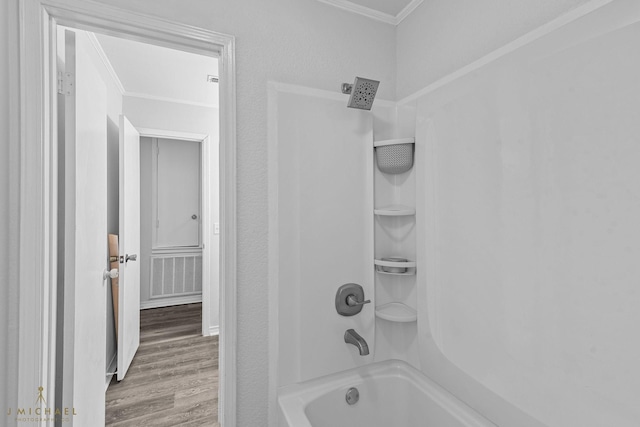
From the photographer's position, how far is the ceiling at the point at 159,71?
2081 millimetres

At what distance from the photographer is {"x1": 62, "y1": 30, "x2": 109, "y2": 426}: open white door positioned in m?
1.15

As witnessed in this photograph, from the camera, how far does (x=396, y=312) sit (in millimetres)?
1432

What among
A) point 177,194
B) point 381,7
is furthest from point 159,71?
point 177,194

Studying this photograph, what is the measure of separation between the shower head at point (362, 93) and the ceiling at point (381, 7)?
1.49 feet

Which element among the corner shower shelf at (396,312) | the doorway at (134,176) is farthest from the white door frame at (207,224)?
the corner shower shelf at (396,312)

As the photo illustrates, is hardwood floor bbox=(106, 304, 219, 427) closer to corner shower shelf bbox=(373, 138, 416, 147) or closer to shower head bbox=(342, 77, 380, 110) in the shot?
corner shower shelf bbox=(373, 138, 416, 147)

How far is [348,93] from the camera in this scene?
1.41 metres

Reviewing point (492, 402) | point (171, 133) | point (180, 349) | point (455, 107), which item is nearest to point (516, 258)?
point (492, 402)

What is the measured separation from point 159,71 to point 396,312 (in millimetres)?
2541

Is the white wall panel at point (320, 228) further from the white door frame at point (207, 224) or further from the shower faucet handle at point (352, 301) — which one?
the white door frame at point (207, 224)

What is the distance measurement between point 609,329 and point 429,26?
4.45ft

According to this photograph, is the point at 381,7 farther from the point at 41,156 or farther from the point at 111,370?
the point at 111,370

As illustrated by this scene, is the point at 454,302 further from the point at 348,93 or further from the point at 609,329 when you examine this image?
the point at 348,93

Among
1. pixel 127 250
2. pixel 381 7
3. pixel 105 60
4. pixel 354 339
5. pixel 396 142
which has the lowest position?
pixel 354 339
